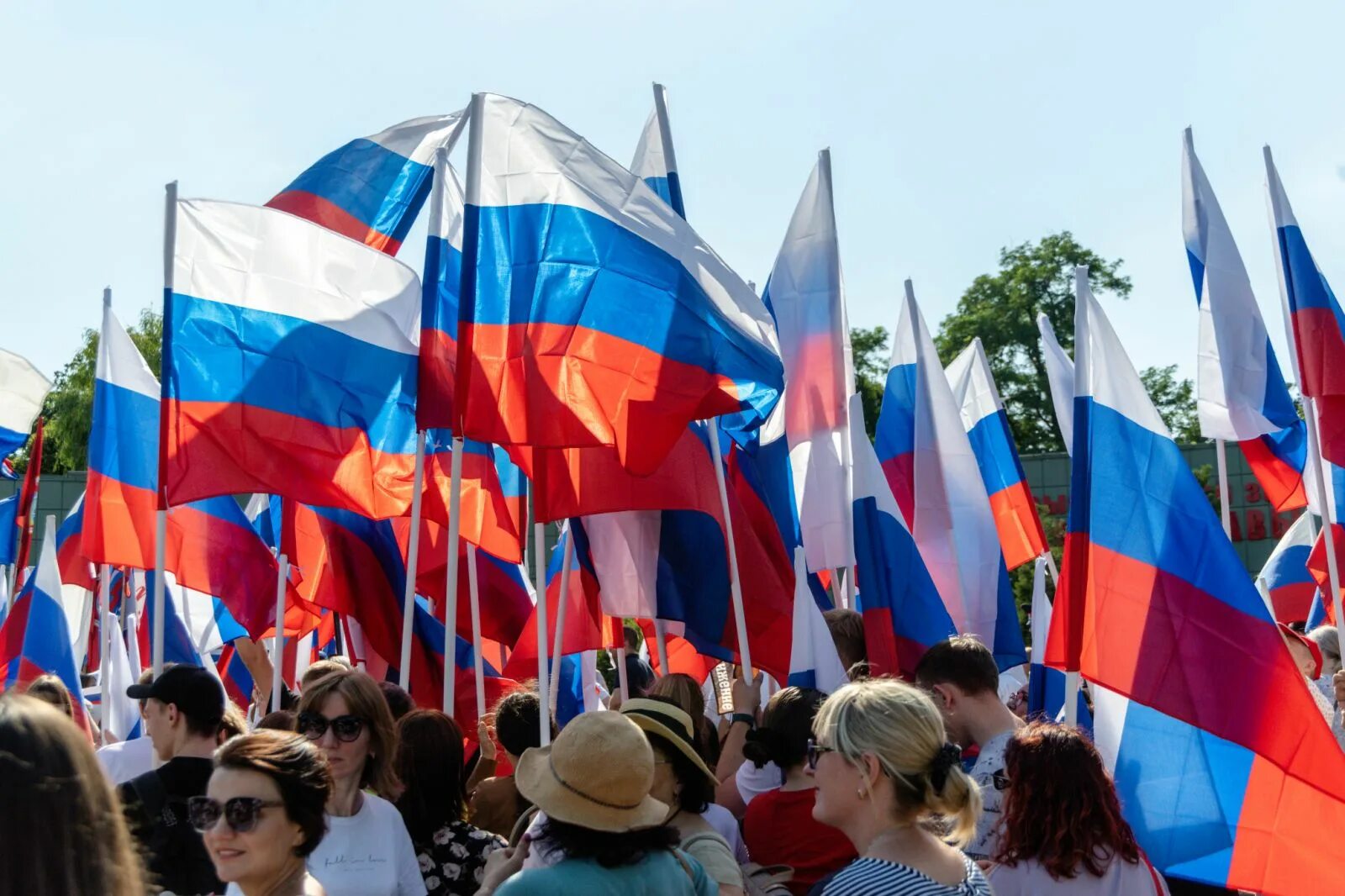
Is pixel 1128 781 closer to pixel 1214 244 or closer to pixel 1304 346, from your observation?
pixel 1304 346

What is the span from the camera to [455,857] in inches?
185

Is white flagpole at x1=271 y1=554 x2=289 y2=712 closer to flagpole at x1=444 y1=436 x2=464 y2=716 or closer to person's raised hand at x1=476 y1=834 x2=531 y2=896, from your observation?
flagpole at x1=444 y1=436 x2=464 y2=716

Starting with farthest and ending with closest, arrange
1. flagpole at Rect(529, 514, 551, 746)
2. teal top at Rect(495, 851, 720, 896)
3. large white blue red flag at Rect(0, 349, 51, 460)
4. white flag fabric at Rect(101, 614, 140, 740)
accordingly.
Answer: large white blue red flag at Rect(0, 349, 51, 460)
white flag fabric at Rect(101, 614, 140, 740)
flagpole at Rect(529, 514, 551, 746)
teal top at Rect(495, 851, 720, 896)

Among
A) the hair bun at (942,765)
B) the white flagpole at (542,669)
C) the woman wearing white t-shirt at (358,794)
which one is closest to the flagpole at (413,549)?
the white flagpole at (542,669)

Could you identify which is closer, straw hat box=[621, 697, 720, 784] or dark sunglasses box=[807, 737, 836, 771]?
dark sunglasses box=[807, 737, 836, 771]

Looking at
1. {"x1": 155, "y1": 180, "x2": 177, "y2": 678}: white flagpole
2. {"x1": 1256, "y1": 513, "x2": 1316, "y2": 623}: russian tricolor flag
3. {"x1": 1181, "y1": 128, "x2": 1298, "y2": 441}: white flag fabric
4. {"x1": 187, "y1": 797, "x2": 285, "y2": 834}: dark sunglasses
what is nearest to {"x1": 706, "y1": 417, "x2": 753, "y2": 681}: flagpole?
{"x1": 155, "y1": 180, "x2": 177, "y2": 678}: white flagpole

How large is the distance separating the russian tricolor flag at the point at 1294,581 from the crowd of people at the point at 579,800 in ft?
22.7

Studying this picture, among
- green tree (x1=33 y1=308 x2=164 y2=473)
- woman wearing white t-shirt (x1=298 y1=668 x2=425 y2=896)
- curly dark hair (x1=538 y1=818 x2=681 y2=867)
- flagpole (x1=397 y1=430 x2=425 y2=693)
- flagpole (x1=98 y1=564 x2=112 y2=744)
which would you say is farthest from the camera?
green tree (x1=33 y1=308 x2=164 y2=473)

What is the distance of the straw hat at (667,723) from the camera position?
4.32 meters

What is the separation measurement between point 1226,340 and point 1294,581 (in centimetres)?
358

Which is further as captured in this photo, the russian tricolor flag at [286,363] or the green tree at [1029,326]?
the green tree at [1029,326]

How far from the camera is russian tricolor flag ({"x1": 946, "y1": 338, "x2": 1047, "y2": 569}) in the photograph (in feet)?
32.7

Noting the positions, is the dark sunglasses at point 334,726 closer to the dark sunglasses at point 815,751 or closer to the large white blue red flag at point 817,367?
the dark sunglasses at point 815,751

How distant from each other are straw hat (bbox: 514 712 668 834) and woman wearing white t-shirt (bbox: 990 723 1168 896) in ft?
3.74
